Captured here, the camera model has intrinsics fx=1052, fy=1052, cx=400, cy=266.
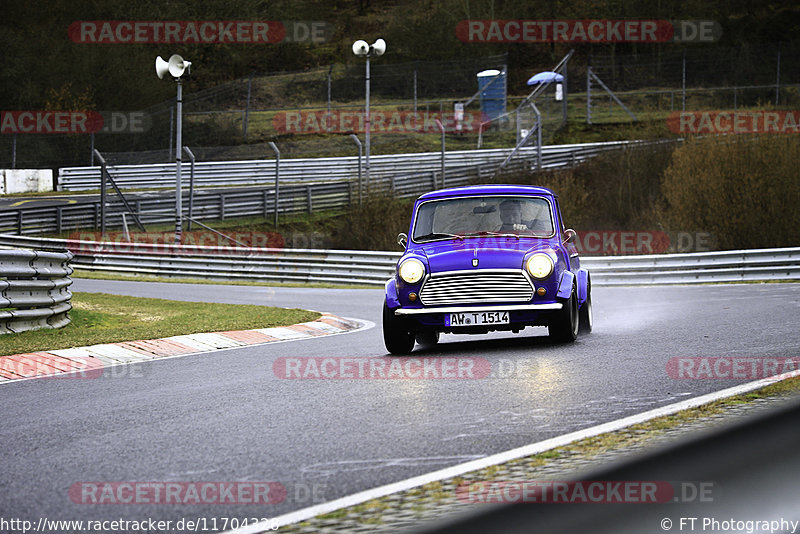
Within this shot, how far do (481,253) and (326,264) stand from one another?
17310 millimetres

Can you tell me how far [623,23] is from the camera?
69.8 m

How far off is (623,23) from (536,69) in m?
6.40

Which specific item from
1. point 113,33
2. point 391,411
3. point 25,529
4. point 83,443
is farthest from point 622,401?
point 113,33

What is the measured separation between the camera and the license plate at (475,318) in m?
10.3

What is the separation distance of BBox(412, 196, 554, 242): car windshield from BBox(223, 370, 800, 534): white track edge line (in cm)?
437

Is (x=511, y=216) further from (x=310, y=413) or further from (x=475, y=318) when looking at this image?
(x=310, y=413)

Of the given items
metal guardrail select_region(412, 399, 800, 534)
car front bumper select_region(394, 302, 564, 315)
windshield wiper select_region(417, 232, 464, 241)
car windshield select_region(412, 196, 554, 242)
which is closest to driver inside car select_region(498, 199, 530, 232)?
car windshield select_region(412, 196, 554, 242)

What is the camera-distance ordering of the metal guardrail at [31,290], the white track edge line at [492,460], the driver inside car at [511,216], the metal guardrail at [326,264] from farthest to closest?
the metal guardrail at [326,264] → the metal guardrail at [31,290] → the driver inside car at [511,216] → the white track edge line at [492,460]

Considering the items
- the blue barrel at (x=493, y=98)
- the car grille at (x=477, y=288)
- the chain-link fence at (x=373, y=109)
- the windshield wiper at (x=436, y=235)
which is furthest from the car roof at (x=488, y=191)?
the blue barrel at (x=493, y=98)

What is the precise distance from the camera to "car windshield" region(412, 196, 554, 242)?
11.6 metres

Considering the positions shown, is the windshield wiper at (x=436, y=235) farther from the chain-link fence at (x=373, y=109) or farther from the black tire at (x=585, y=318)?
the chain-link fence at (x=373, y=109)

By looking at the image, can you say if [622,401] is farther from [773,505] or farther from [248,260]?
[248,260]

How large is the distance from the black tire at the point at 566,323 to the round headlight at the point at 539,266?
35cm

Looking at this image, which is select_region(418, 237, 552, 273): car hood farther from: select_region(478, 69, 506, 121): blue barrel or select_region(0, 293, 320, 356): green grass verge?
select_region(478, 69, 506, 121): blue barrel
